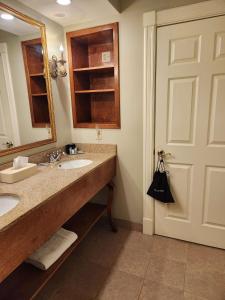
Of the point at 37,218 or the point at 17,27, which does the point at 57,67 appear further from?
the point at 37,218

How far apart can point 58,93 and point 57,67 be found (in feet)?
0.82

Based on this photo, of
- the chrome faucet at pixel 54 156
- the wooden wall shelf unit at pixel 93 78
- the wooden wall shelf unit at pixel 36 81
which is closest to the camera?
the wooden wall shelf unit at pixel 36 81

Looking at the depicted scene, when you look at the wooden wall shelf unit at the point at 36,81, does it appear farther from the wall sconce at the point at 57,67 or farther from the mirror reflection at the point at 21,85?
the wall sconce at the point at 57,67

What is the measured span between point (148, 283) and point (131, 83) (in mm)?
1741

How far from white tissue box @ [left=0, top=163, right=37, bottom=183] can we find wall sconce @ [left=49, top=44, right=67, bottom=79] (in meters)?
1.00

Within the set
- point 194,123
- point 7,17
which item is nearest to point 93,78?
point 7,17

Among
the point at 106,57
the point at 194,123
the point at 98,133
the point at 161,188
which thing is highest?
the point at 106,57

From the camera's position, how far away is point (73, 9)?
1.70 metres

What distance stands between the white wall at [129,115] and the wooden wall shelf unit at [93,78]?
7 centimetres

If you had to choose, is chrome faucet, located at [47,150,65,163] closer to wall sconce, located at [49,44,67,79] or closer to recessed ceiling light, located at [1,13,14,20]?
wall sconce, located at [49,44,67,79]

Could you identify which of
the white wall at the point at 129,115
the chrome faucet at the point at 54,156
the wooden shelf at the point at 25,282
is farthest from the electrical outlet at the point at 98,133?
the wooden shelf at the point at 25,282

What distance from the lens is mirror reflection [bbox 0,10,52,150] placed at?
4.93ft

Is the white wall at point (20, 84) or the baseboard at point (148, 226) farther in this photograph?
the baseboard at point (148, 226)

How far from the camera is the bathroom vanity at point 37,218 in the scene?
925 millimetres
